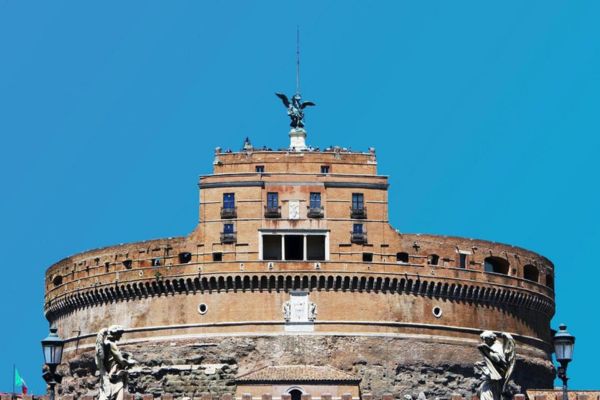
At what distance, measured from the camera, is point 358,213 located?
96.1 m

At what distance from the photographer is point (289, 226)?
95875 millimetres

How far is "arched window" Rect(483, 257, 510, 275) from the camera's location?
10052cm

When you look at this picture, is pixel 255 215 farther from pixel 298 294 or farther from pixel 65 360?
pixel 65 360

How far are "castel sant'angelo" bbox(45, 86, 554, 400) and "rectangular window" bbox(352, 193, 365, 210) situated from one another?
0.05m

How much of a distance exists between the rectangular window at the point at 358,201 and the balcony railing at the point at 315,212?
6.04ft

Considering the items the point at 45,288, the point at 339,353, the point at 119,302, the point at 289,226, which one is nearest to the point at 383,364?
the point at 339,353

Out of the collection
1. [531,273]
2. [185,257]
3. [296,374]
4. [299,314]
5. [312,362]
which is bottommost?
[296,374]

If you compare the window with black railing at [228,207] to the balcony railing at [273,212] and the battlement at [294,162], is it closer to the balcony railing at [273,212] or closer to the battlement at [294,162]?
the battlement at [294,162]

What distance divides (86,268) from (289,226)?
518 inches

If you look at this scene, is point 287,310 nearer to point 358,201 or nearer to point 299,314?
point 299,314

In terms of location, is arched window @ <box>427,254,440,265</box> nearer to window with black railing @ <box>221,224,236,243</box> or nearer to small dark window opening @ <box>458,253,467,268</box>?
small dark window opening @ <box>458,253,467,268</box>

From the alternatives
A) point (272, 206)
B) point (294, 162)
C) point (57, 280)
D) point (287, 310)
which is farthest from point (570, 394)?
point (57, 280)

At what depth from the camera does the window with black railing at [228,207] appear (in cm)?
9602

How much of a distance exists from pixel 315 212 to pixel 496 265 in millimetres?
12216
